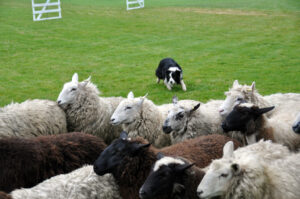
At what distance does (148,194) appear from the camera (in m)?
4.36

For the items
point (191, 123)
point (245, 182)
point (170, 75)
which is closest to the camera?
point (245, 182)

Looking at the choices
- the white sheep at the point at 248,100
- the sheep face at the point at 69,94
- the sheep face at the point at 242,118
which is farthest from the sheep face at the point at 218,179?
the sheep face at the point at 69,94

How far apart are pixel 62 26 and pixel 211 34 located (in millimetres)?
8619

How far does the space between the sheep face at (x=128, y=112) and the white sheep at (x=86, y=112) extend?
0.66 meters

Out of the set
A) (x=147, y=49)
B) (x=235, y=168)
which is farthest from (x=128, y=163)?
(x=147, y=49)

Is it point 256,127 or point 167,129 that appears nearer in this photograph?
point 256,127

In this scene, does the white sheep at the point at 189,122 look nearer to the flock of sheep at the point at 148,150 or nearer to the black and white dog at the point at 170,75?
the flock of sheep at the point at 148,150

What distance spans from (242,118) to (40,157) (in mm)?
2966

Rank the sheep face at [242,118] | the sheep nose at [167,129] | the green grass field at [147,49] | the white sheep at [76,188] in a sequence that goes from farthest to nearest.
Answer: the green grass field at [147,49] < the sheep nose at [167,129] < the sheep face at [242,118] < the white sheep at [76,188]

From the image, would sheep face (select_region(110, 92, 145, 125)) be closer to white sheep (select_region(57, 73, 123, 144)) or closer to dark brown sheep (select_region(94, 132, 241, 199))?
white sheep (select_region(57, 73, 123, 144))

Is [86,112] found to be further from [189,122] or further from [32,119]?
[189,122]

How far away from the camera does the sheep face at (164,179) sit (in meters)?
4.39

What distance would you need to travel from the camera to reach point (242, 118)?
242 inches

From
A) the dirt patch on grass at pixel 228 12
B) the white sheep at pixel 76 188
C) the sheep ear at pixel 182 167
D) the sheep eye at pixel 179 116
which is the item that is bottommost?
the white sheep at pixel 76 188
